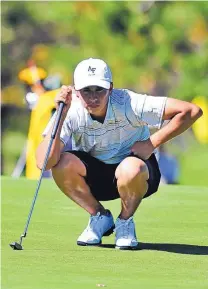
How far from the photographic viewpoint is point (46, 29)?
4484 centimetres

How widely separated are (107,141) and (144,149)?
249 millimetres

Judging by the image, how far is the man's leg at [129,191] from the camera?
7.36 metres

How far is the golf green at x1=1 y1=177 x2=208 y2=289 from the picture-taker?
628 cm

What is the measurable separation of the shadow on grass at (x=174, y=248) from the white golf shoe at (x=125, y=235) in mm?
59

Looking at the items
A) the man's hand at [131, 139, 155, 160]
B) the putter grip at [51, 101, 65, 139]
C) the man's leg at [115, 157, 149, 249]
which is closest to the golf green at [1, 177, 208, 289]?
the man's leg at [115, 157, 149, 249]

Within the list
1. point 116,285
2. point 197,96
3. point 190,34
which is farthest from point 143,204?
point 190,34

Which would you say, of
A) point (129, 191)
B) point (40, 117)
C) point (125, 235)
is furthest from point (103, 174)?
point (40, 117)

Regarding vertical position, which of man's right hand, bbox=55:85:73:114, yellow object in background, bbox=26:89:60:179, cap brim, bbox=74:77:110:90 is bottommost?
man's right hand, bbox=55:85:73:114

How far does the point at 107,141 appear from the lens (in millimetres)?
7566

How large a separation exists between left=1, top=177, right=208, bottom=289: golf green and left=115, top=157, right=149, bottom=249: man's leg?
0.37ft

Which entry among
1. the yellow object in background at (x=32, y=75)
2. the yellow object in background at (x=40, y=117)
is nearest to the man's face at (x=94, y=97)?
the yellow object in background at (x=40, y=117)

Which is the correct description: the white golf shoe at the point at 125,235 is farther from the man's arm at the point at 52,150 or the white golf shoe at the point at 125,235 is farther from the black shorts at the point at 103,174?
the man's arm at the point at 52,150

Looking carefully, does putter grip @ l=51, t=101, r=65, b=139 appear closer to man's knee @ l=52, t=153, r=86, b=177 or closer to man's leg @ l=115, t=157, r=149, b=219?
man's knee @ l=52, t=153, r=86, b=177

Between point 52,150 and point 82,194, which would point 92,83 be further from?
point 82,194
